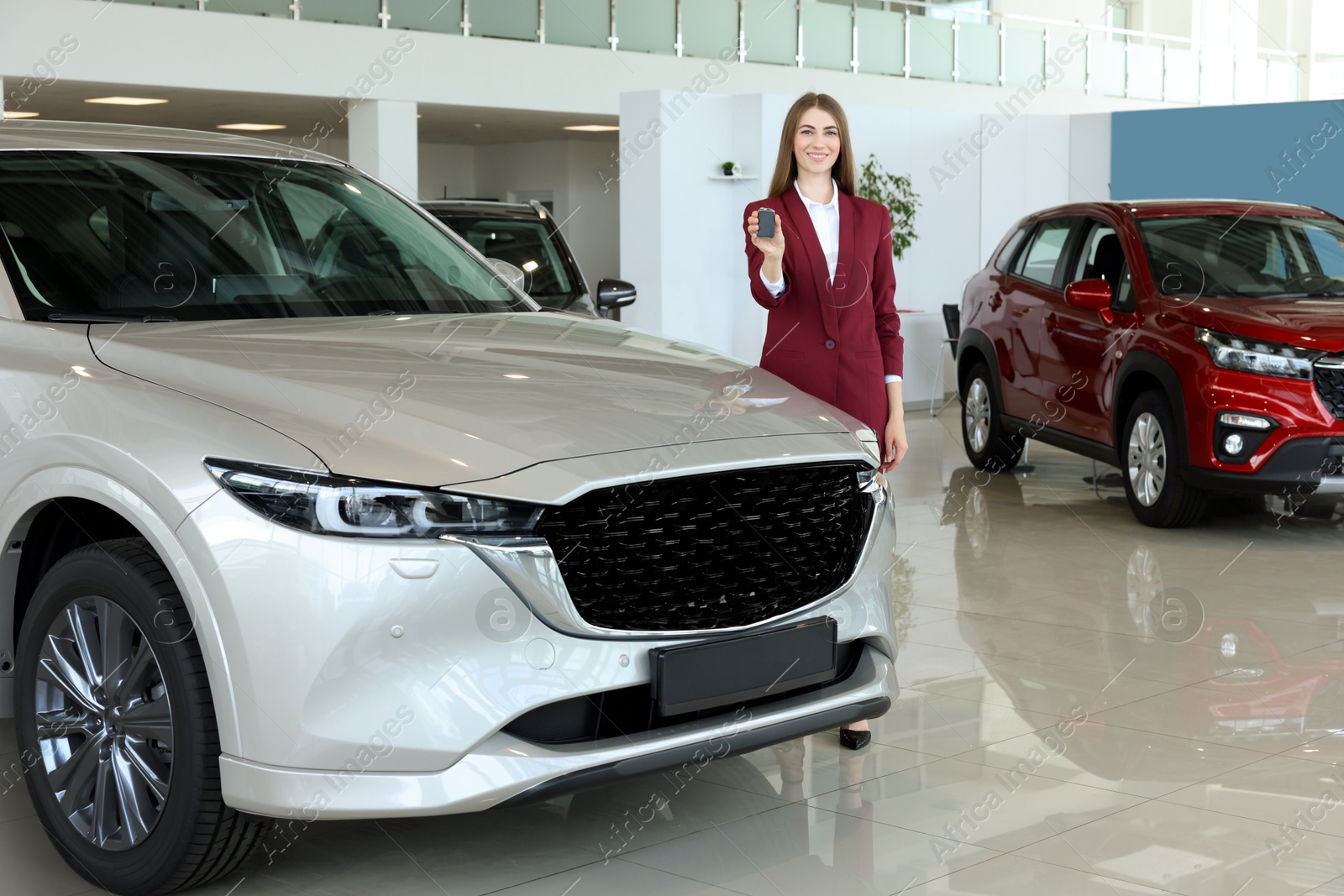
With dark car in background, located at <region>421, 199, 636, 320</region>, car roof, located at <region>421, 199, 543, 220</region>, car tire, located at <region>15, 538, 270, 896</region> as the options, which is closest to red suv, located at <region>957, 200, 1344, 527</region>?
dark car in background, located at <region>421, 199, 636, 320</region>

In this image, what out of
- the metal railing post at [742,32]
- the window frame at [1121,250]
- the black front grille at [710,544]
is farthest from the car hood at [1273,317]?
the metal railing post at [742,32]

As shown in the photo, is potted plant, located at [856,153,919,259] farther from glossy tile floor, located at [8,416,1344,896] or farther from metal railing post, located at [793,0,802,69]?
glossy tile floor, located at [8,416,1344,896]

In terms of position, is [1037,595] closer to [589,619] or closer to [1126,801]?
[1126,801]

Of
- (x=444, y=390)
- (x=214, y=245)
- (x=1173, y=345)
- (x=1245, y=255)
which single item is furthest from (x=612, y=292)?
(x=1245, y=255)

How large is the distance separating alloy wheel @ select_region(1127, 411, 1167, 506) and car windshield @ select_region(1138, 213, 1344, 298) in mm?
654

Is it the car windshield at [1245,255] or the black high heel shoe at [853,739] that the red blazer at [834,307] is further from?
the car windshield at [1245,255]

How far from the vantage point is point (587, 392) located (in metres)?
2.85

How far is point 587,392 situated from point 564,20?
14664 millimetres

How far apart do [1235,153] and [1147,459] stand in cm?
758

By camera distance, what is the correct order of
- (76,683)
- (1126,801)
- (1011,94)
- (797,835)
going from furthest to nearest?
(1011,94)
(1126,801)
(797,835)
(76,683)

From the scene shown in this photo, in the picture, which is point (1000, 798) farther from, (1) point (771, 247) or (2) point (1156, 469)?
(2) point (1156, 469)

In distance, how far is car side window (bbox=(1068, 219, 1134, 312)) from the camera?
23.8ft

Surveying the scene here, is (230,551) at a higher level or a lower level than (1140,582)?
higher

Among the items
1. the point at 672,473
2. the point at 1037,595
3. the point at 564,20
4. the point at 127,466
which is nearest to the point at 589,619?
the point at 672,473
